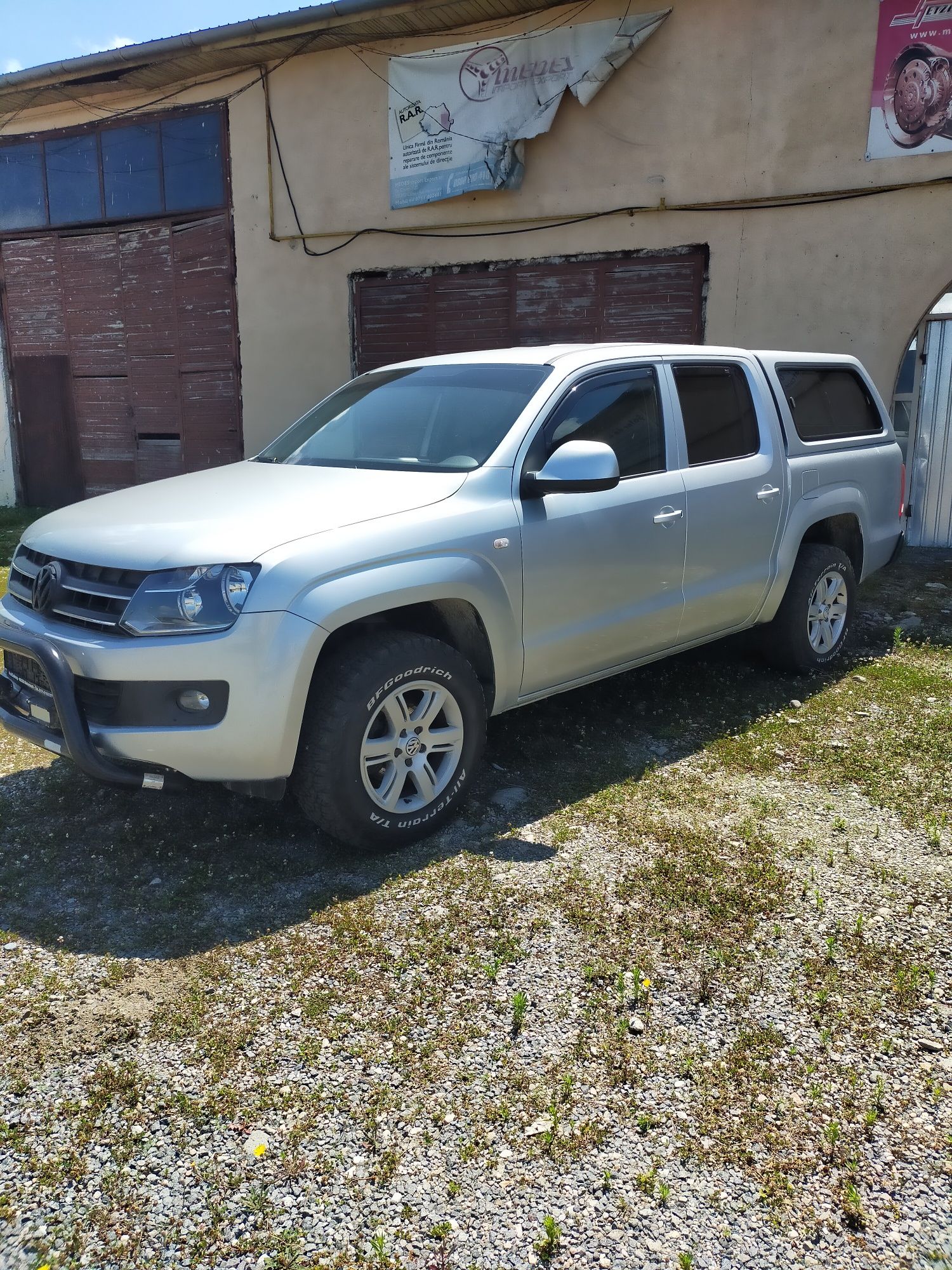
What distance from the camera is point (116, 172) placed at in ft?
40.0

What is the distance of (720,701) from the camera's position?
17.9ft

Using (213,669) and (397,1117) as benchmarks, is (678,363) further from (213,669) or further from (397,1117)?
(397,1117)

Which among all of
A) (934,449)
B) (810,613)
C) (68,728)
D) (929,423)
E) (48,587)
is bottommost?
(810,613)

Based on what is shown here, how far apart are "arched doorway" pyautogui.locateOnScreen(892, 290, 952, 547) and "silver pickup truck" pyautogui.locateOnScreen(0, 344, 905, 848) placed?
4.49 meters

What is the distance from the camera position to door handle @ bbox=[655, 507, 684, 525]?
457 cm

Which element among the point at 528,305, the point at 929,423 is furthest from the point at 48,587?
the point at 929,423

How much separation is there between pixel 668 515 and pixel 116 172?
10426 millimetres

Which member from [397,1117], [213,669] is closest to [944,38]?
[213,669]

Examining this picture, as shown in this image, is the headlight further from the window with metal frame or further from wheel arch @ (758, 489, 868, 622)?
the window with metal frame

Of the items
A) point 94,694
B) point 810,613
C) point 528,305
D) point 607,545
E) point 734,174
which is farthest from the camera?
point 528,305

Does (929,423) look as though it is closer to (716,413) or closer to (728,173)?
(728,173)

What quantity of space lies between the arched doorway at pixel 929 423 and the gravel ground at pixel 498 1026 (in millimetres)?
5705

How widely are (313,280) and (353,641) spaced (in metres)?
8.56

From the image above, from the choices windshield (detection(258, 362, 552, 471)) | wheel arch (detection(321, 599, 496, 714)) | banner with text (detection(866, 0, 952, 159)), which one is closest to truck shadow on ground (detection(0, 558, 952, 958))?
wheel arch (detection(321, 599, 496, 714))
